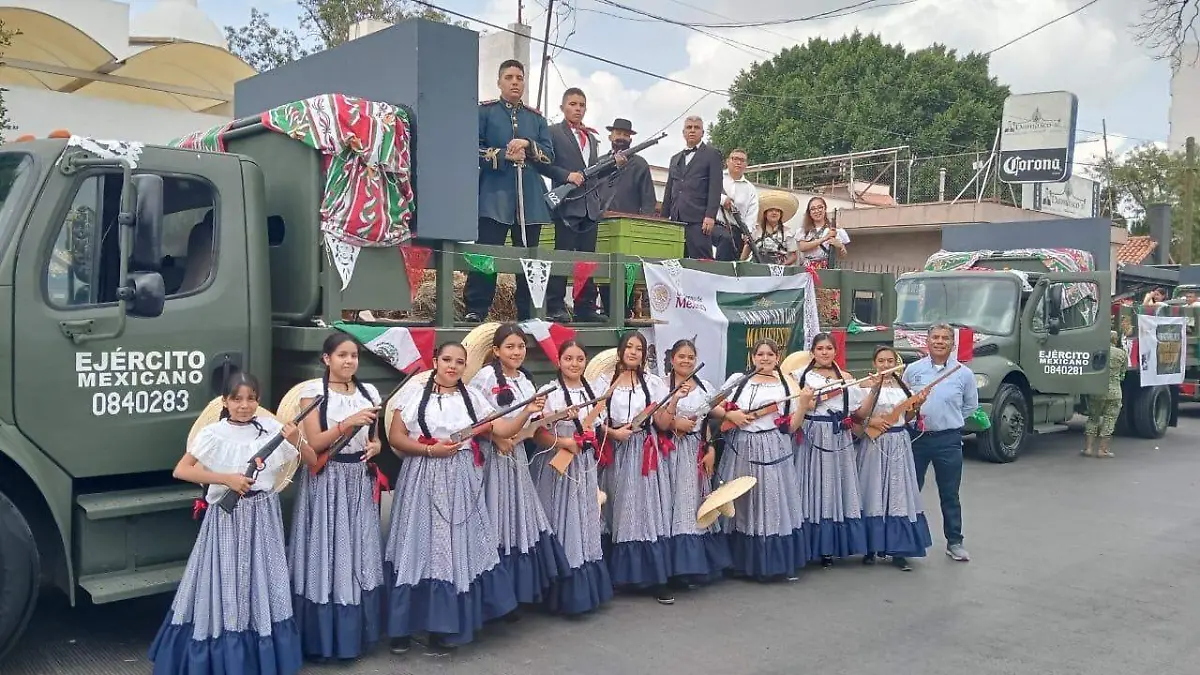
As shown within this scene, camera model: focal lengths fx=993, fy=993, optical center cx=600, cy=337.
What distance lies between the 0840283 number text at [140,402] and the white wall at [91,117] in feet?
27.2

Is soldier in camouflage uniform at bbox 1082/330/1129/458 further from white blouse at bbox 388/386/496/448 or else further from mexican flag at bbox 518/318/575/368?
white blouse at bbox 388/386/496/448

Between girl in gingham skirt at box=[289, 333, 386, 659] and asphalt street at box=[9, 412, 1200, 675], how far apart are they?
233 mm

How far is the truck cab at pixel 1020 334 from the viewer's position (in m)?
11.7

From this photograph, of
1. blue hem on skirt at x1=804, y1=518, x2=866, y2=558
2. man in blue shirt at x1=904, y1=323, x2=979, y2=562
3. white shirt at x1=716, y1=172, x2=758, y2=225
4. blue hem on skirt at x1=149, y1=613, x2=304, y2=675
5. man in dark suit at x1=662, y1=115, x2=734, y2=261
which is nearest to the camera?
blue hem on skirt at x1=149, y1=613, x2=304, y2=675

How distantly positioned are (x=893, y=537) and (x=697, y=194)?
311 cm

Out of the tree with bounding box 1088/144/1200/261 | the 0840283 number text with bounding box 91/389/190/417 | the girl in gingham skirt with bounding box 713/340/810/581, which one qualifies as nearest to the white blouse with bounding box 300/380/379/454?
the 0840283 number text with bounding box 91/389/190/417

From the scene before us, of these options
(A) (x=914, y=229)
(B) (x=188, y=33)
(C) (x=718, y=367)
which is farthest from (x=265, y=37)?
(C) (x=718, y=367)

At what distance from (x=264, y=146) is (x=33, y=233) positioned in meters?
1.29

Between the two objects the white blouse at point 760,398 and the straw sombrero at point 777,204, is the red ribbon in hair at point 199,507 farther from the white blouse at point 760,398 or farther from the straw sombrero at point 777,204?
the straw sombrero at point 777,204

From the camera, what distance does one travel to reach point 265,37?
2431cm

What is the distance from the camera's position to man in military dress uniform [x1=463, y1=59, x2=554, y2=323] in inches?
238

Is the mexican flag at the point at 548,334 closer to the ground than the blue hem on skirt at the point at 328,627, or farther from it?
farther from it

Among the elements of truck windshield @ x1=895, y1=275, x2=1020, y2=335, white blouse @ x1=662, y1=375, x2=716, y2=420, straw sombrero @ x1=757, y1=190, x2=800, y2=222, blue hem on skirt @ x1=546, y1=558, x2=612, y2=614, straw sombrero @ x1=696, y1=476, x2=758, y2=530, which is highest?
straw sombrero @ x1=757, y1=190, x2=800, y2=222

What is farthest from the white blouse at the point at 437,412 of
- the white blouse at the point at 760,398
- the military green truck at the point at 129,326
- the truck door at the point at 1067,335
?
the truck door at the point at 1067,335
